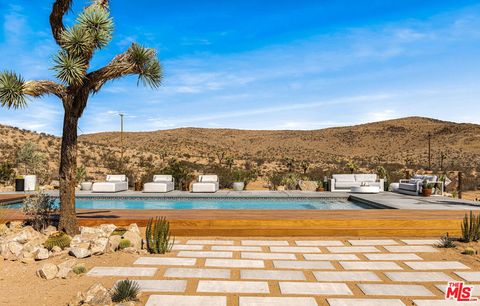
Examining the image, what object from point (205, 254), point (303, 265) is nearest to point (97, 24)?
point (205, 254)

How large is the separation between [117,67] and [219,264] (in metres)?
3.56

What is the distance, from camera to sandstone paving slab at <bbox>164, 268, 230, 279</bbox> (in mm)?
5113

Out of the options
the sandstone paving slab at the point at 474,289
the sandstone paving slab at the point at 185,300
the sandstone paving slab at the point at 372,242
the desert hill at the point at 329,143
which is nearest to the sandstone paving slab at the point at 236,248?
the sandstone paving slab at the point at 372,242

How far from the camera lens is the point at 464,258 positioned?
239 inches

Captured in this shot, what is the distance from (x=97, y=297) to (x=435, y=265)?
4450 millimetres

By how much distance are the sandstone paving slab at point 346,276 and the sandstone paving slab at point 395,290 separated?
25cm

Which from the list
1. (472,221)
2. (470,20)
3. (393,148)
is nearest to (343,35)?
(470,20)

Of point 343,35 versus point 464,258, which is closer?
point 464,258

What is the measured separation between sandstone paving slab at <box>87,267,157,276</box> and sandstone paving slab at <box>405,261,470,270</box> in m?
3.55

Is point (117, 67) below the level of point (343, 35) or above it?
below

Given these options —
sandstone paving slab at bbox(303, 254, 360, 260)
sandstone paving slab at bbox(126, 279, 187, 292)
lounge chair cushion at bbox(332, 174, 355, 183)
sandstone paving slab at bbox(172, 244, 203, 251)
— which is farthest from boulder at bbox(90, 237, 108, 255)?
lounge chair cushion at bbox(332, 174, 355, 183)

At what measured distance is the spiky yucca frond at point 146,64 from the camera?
6.64 meters

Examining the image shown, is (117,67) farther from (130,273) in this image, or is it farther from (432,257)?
(432,257)

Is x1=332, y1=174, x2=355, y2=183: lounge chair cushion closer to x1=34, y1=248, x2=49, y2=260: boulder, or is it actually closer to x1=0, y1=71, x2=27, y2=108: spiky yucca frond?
x1=34, y1=248, x2=49, y2=260: boulder
